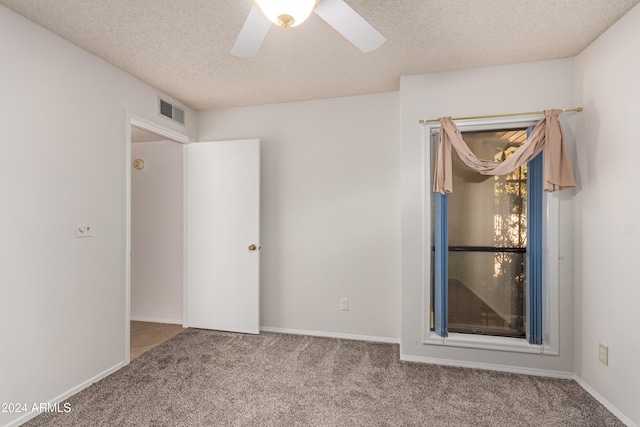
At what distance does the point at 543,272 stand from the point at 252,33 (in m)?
2.70

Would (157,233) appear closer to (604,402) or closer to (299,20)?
(299,20)

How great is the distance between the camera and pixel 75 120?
2.22 m

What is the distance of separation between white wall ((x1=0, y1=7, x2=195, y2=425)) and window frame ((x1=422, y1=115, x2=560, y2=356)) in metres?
2.58

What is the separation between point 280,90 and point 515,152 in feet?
7.06

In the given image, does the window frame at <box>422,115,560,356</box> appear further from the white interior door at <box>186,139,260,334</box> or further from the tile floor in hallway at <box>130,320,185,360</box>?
the tile floor in hallway at <box>130,320,185,360</box>

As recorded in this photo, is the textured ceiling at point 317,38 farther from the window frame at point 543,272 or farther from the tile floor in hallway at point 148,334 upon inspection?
the tile floor in hallway at point 148,334

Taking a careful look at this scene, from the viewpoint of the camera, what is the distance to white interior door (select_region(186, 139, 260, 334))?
3309 millimetres

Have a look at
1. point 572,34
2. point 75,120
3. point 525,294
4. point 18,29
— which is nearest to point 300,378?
point 525,294

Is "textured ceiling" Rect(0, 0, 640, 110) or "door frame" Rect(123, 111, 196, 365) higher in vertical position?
"textured ceiling" Rect(0, 0, 640, 110)

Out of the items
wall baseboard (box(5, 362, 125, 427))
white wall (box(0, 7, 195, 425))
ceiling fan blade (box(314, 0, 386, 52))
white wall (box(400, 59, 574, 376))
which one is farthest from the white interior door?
ceiling fan blade (box(314, 0, 386, 52))

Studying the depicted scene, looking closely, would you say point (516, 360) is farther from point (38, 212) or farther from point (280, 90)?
point (38, 212)

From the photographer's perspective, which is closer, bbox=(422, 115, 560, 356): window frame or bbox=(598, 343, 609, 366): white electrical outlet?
bbox=(598, 343, 609, 366): white electrical outlet

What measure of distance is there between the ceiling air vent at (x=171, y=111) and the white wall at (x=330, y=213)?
0.57m

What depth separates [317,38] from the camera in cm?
216
